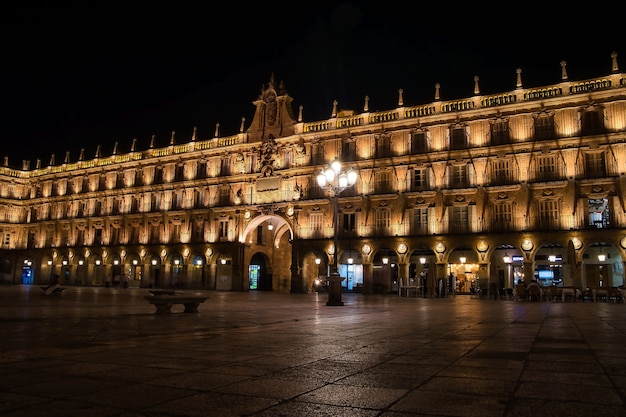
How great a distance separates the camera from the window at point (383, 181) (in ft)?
136

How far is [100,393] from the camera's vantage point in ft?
13.7

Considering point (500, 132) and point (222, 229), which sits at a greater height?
point (500, 132)

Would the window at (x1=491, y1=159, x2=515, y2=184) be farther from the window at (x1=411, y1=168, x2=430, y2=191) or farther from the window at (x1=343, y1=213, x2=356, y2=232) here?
the window at (x1=343, y1=213, x2=356, y2=232)

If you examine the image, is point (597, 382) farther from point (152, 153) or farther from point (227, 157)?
point (152, 153)

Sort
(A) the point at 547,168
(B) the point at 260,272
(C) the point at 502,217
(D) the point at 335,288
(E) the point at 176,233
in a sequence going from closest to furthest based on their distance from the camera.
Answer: (D) the point at 335,288 < (A) the point at 547,168 < (C) the point at 502,217 < (B) the point at 260,272 < (E) the point at 176,233

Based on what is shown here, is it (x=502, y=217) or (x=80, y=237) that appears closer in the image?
(x=502, y=217)

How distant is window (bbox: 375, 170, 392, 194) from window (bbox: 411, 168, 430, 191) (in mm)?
1943

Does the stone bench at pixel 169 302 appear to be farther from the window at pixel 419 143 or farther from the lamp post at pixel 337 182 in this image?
the window at pixel 419 143

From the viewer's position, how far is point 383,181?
41.8 m

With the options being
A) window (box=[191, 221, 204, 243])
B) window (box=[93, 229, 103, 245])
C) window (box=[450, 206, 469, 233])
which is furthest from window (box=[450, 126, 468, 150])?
window (box=[93, 229, 103, 245])

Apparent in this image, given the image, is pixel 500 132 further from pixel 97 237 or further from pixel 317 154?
pixel 97 237

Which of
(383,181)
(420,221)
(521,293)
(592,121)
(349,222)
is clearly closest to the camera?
(521,293)

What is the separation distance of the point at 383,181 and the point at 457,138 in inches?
258

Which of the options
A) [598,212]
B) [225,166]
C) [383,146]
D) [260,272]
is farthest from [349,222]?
[598,212]
